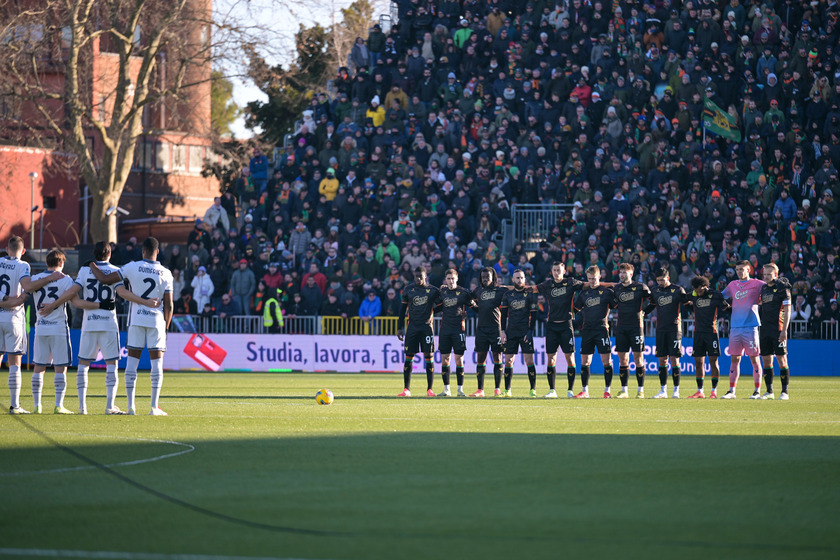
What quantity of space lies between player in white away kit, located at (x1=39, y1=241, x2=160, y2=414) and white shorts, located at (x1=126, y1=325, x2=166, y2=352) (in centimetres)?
25

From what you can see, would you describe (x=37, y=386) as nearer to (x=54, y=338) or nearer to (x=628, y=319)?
(x=54, y=338)

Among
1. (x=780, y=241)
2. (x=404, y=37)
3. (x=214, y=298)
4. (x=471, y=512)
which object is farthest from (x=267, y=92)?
(x=471, y=512)

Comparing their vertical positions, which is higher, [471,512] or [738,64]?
[738,64]

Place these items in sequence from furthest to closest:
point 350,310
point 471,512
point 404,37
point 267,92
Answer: point 267,92 → point 404,37 → point 350,310 → point 471,512

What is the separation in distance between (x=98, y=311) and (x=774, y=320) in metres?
12.4

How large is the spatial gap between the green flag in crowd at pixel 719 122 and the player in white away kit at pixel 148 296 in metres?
20.0

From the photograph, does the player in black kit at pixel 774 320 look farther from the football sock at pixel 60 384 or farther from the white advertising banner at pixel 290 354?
the football sock at pixel 60 384

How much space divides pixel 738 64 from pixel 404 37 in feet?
36.9

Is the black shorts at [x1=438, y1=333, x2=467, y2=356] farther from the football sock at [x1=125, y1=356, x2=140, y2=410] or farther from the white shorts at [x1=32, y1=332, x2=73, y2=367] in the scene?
the white shorts at [x1=32, y1=332, x2=73, y2=367]

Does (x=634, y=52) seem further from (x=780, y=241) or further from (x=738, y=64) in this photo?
(x=780, y=241)

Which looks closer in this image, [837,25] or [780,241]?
[780,241]

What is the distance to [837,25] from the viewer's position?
32.0 m

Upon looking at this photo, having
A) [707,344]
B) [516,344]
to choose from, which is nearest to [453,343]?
Result: [516,344]

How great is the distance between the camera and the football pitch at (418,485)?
6.88m
